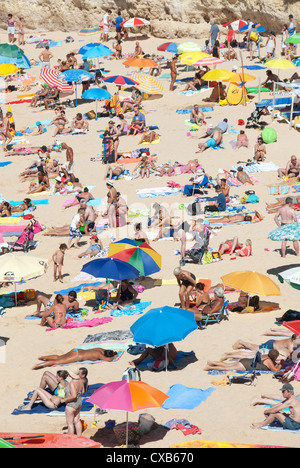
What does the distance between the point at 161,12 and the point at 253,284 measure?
26.0 metres

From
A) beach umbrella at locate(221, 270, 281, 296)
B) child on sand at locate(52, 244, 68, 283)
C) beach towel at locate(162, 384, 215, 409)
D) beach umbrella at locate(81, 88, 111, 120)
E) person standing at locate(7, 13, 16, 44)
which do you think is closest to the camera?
beach towel at locate(162, 384, 215, 409)

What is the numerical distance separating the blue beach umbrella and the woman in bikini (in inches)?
33.5

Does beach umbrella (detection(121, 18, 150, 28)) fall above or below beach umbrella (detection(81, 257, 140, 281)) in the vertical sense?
below

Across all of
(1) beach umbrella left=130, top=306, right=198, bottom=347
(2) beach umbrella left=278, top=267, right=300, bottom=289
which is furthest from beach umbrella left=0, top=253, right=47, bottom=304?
(2) beach umbrella left=278, top=267, right=300, bottom=289

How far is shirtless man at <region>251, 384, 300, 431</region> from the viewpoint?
1127cm

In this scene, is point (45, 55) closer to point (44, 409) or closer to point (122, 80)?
point (122, 80)

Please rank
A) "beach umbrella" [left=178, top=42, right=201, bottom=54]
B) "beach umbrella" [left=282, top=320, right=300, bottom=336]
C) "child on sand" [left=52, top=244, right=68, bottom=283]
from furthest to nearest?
"beach umbrella" [left=178, top=42, right=201, bottom=54]
"child on sand" [left=52, top=244, right=68, bottom=283]
"beach umbrella" [left=282, top=320, right=300, bottom=336]

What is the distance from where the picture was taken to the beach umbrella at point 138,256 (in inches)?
676

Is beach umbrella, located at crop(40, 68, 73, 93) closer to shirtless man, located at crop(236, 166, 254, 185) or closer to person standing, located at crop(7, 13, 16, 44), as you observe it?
person standing, located at crop(7, 13, 16, 44)

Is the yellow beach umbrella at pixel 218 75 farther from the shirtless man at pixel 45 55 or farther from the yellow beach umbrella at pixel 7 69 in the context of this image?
the shirtless man at pixel 45 55

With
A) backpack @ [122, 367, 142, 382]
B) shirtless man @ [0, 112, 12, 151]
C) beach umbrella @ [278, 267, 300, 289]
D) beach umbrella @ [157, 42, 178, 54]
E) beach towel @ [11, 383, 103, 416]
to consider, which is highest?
beach umbrella @ [278, 267, 300, 289]

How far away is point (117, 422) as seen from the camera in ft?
39.8

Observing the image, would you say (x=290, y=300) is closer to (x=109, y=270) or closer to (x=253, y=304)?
(x=253, y=304)

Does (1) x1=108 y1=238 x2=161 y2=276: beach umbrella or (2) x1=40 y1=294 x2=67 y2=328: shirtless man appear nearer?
(2) x1=40 y1=294 x2=67 y2=328: shirtless man
